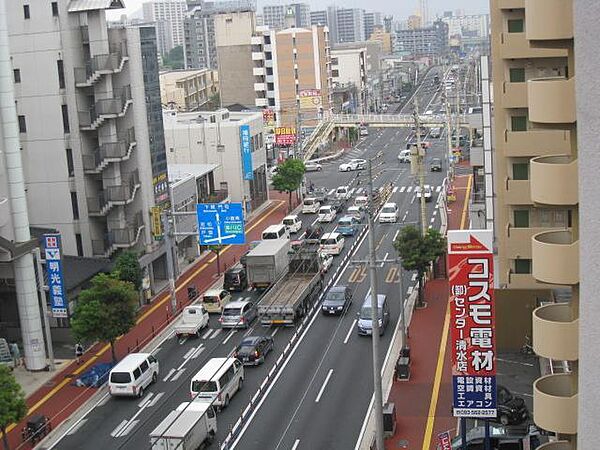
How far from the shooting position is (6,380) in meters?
25.1

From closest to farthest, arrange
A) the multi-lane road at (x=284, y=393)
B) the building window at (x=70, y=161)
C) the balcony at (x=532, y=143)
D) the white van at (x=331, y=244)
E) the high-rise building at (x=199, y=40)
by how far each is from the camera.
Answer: the multi-lane road at (x=284, y=393), the balcony at (x=532, y=143), the building window at (x=70, y=161), the white van at (x=331, y=244), the high-rise building at (x=199, y=40)

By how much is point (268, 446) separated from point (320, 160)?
5983 cm

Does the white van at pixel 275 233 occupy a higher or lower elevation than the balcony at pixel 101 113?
lower

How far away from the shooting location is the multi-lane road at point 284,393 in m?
25.8

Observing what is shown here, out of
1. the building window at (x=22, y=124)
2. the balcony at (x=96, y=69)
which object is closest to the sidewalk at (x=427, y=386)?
the balcony at (x=96, y=69)

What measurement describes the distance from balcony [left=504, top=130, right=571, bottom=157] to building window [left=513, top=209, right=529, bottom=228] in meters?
1.90

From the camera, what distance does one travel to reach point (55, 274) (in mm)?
32906

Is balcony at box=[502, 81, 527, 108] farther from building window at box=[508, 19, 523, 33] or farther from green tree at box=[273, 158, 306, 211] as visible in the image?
green tree at box=[273, 158, 306, 211]

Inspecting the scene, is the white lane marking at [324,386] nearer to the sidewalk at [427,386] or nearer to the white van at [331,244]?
the sidewalk at [427,386]

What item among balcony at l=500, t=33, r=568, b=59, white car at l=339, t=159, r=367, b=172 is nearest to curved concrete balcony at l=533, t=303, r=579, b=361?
balcony at l=500, t=33, r=568, b=59

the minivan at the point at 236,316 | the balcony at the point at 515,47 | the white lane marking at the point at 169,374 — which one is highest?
the balcony at the point at 515,47

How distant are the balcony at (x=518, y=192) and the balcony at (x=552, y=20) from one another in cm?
1798

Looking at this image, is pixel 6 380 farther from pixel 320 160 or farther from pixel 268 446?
pixel 320 160

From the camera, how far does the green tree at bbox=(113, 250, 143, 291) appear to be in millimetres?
37281
